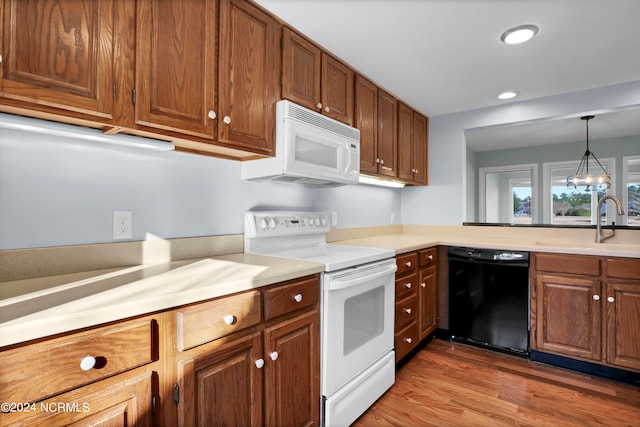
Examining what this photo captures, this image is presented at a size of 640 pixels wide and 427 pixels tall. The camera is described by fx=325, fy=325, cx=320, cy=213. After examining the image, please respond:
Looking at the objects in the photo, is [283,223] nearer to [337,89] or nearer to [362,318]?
[362,318]

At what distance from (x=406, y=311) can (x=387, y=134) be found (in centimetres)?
144

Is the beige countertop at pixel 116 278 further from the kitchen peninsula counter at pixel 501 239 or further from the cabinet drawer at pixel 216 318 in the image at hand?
the kitchen peninsula counter at pixel 501 239

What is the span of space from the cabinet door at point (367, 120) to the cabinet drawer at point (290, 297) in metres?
1.21

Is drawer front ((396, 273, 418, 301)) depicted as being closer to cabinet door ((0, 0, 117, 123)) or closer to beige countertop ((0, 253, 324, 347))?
beige countertop ((0, 253, 324, 347))

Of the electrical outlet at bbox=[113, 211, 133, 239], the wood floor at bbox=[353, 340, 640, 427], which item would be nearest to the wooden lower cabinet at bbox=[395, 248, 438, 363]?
the wood floor at bbox=[353, 340, 640, 427]

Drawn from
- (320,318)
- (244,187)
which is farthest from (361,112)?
(320,318)

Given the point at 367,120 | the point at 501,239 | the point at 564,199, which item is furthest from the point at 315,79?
the point at 564,199

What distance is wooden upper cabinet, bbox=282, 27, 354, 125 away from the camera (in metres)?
1.83

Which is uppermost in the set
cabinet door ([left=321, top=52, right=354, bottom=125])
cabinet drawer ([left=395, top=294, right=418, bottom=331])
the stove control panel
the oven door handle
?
cabinet door ([left=321, top=52, right=354, bottom=125])

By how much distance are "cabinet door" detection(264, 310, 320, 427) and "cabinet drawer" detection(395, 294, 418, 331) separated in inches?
35.2

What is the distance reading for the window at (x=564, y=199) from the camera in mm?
5105

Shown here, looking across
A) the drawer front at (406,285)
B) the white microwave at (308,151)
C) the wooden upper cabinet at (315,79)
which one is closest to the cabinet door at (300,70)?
the wooden upper cabinet at (315,79)

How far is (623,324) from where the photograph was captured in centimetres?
217

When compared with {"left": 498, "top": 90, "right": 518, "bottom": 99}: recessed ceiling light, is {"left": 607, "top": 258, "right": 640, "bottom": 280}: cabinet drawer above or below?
below
